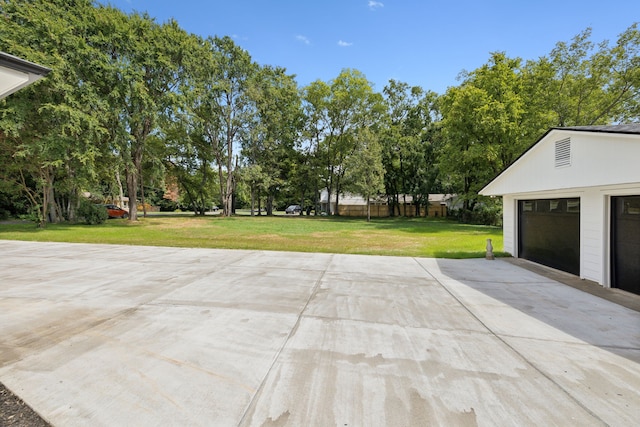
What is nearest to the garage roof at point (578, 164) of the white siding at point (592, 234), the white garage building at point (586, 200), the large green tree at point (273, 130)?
the white garage building at point (586, 200)

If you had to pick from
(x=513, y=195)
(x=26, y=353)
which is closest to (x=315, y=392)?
(x=26, y=353)

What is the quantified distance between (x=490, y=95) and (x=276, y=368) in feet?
79.8

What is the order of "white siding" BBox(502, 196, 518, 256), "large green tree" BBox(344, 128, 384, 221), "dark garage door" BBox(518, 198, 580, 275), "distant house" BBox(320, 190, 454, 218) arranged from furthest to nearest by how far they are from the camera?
"distant house" BBox(320, 190, 454, 218) → "large green tree" BBox(344, 128, 384, 221) → "white siding" BBox(502, 196, 518, 256) → "dark garage door" BBox(518, 198, 580, 275)

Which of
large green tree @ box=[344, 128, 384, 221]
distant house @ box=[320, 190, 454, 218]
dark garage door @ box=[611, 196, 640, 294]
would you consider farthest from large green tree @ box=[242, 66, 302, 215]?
dark garage door @ box=[611, 196, 640, 294]

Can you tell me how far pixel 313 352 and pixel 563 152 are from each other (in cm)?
703

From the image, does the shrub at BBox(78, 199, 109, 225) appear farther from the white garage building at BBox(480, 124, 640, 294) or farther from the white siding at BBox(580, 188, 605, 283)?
the white siding at BBox(580, 188, 605, 283)

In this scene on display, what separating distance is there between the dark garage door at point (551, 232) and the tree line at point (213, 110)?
12639 mm

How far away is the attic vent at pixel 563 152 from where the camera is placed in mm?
6379

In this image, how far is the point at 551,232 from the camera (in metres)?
8.16

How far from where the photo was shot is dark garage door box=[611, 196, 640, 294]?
18.4 feet

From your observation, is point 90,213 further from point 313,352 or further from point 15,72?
point 313,352

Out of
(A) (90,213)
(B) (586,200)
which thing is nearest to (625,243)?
(B) (586,200)

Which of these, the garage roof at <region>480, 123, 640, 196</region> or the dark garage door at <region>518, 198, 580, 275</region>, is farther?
the dark garage door at <region>518, 198, 580, 275</region>

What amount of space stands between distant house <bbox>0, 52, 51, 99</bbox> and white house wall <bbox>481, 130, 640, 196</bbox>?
7777mm
